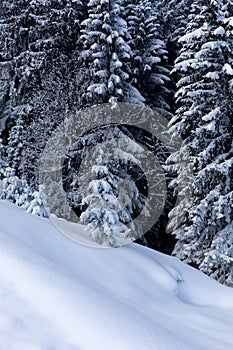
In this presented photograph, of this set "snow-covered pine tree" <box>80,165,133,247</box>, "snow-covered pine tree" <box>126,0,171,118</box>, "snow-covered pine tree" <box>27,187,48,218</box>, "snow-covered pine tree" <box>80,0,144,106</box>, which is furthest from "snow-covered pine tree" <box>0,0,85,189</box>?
"snow-covered pine tree" <box>80,165,133,247</box>

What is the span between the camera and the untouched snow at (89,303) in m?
3.07

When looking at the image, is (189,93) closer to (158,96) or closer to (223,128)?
(223,128)

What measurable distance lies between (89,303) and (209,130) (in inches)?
459

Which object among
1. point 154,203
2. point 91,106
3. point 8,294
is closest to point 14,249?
point 8,294

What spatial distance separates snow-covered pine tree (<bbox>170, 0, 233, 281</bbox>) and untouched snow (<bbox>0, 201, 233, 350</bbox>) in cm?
726

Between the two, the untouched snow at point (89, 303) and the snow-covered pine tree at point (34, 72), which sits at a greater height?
the snow-covered pine tree at point (34, 72)

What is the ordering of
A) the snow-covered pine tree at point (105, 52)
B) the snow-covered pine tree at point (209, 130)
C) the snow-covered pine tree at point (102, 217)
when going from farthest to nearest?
the snow-covered pine tree at point (105, 52) < the snow-covered pine tree at point (209, 130) < the snow-covered pine tree at point (102, 217)

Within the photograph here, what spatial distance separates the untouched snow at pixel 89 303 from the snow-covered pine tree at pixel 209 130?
726 centimetres

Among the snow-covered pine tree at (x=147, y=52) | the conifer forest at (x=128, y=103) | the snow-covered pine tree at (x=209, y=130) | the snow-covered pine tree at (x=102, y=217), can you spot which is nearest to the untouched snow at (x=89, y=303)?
the snow-covered pine tree at (x=102, y=217)

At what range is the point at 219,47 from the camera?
47.1 feet

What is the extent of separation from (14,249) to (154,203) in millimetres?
15212

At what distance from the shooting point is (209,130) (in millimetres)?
14266

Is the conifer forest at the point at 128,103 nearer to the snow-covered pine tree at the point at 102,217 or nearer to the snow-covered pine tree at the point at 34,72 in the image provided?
the snow-covered pine tree at the point at 34,72

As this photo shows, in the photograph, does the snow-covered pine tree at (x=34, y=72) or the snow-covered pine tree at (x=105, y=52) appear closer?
the snow-covered pine tree at (x=105, y=52)
